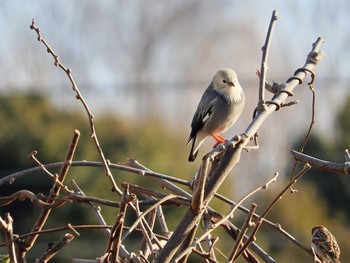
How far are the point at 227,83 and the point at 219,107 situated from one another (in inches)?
10.3

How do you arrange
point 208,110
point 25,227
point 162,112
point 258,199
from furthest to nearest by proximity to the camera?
point 162,112, point 258,199, point 25,227, point 208,110

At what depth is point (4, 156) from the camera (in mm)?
13469

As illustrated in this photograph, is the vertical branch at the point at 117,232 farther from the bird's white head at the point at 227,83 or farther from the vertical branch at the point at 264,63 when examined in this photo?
the bird's white head at the point at 227,83

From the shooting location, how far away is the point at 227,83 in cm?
557

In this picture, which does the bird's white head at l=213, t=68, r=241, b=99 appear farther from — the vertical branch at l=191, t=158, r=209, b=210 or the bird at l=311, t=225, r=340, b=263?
the vertical branch at l=191, t=158, r=209, b=210

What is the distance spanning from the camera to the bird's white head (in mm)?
5547

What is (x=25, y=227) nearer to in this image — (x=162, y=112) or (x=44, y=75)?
(x=44, y=75)

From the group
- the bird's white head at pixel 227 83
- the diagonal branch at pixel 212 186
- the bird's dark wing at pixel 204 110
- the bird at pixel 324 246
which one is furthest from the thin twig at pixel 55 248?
the bird's dark wing at pixel 204 110

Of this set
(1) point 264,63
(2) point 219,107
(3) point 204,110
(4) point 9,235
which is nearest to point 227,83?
(2) point 219,107

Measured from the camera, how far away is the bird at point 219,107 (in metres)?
5.70

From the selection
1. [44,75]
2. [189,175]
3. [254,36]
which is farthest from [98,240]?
[254,36]

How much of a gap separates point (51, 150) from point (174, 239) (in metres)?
10.8

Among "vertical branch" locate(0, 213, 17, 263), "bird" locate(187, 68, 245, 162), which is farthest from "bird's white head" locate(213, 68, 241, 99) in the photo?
"vertical branch" locate(0, 213, 17, 263)

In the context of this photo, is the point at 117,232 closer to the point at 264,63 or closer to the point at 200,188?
the point at 200,188
